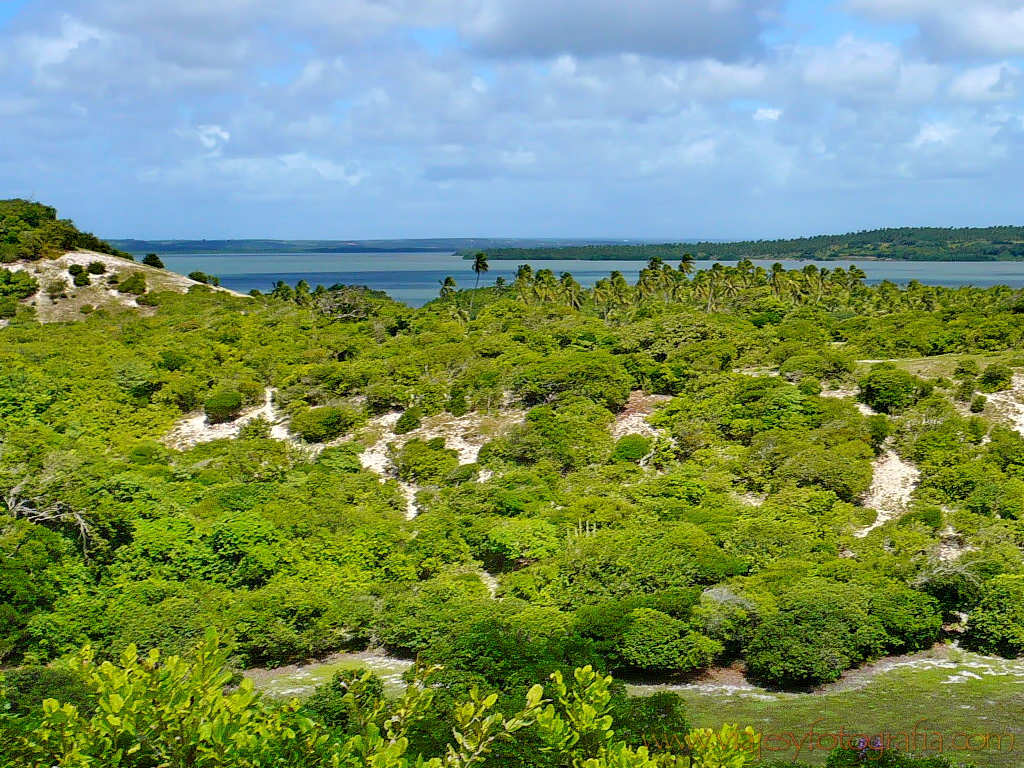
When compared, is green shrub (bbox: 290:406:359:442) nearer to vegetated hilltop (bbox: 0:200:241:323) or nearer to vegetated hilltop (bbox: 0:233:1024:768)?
vegetated hilltop (bbox: 0:233:1024:768)

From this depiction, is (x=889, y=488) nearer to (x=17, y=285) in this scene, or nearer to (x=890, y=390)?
(x=890, y=390)

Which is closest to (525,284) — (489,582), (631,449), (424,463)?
(631,449)

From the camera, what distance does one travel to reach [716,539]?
19.7 metres

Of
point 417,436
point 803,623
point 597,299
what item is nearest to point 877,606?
point 803,623

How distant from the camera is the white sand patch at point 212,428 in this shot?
3150 centimetres

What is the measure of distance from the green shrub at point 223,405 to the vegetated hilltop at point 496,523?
13cm

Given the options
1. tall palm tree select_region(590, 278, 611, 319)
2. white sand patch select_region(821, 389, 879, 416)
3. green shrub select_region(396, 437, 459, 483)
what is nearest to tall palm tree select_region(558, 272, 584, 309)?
tall palm tree select_region(590, 278, 611, 319)

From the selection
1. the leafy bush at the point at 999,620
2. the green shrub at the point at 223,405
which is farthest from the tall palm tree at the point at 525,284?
the leafy bush at the point at 999,620

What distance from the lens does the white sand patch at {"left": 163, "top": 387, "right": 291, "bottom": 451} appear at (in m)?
31.5

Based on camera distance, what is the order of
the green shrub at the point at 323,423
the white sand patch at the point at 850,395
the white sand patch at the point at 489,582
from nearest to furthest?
1. the white sand patch at the point at 489,582
2. the white sand patch at the point at 850,395
3. the green shrub at the point at 323,423

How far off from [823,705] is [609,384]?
709 inches

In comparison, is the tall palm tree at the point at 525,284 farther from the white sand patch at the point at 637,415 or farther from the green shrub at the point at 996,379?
the green shrub at the point at 996,379

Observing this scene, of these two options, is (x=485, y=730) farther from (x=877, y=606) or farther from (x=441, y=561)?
(x=441, y=561)

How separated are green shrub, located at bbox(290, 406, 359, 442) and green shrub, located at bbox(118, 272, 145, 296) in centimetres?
2800
